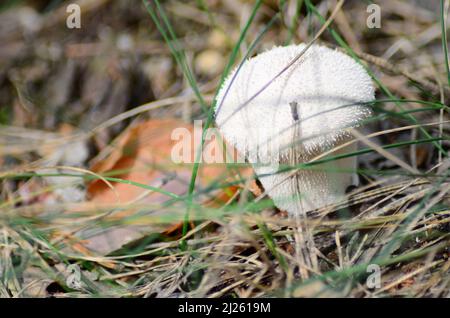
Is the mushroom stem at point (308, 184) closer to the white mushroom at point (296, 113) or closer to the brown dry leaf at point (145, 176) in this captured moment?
the white mushroom at point (296, 113)

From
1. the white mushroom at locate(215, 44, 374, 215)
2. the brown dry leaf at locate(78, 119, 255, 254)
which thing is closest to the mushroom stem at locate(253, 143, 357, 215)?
the white mushroom at locate(215, 44, 374, 215)

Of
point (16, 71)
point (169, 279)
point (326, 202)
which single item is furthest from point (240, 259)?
point (16, 71)

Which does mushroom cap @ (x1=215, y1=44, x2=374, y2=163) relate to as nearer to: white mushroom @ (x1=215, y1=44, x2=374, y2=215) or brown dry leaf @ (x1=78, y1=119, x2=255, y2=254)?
white mushroom @ (x1=215, y1=44, x2=374, y2=215)

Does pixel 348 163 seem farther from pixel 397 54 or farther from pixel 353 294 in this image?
pixel 397 54

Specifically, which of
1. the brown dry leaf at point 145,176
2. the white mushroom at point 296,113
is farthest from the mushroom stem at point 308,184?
the brown dry leaf at point 145,176

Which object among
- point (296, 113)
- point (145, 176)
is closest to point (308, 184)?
point (296, 113)

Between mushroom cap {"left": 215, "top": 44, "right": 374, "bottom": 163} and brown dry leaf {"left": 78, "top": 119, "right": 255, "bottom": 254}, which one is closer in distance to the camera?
mushroom cap {"left": 215, "top": 44, "right": 374, "bottom": 163}

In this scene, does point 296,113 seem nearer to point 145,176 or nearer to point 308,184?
point 308,184
